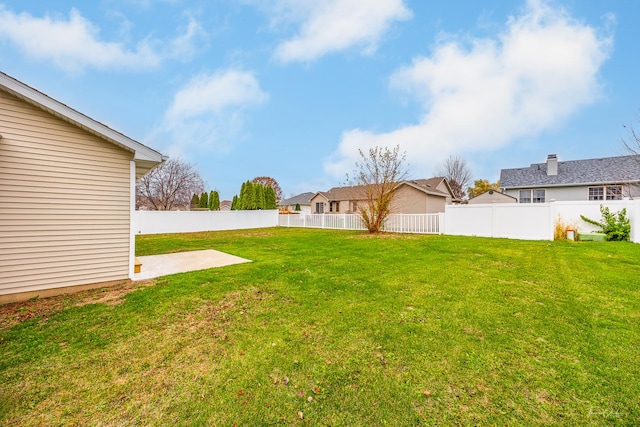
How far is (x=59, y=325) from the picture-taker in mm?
3457

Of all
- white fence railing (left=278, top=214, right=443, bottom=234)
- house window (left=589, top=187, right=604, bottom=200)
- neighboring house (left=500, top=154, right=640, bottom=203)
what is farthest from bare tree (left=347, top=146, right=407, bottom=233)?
house window (left=589, top=187, right=604, bottom=200)

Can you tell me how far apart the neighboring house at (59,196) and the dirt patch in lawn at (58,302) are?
0.90ft

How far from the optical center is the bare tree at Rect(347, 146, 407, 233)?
44.2 ft

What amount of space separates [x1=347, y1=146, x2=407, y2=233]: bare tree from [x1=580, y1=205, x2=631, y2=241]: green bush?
779 centimetres

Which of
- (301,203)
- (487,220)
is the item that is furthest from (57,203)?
(301,203)

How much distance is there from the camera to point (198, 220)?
19141 millimetres

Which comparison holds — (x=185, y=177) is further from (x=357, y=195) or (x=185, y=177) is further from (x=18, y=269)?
(x=18, y=269)

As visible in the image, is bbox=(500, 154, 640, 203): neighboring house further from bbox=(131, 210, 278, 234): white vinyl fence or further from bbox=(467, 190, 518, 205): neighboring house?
bbox=(131, 210, 278, 234): white vinyl fence

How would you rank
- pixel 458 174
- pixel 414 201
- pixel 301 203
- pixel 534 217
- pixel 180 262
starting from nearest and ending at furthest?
1. pixel 180 262
2. pixel 534 217
3. pixel 414 201
4. pixel 458 174
5. pixel 301 203

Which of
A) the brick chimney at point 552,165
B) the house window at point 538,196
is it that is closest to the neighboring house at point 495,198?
the house window at point 538,196

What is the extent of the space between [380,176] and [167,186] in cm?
2457

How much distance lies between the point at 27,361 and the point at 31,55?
1440 cm

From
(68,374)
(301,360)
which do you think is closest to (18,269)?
(68,374)

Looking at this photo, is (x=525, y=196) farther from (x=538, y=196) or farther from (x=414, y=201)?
(x=414, y=201)
